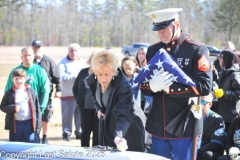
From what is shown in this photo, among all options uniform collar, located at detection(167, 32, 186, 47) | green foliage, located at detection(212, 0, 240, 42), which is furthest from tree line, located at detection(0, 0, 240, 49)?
uniform collar, located at detection(167, 32, 186, 47)

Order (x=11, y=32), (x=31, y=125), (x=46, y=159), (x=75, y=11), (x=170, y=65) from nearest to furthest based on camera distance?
(x=46, y=159) < (x=170, y=65) < (x=31, y=125) < (x=11, y=32) < (x=75, y=11)

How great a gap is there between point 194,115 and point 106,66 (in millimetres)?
768

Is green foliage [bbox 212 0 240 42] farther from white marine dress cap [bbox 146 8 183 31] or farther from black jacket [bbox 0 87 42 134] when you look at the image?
white marine dress cap [bbox 146 8 183 31]

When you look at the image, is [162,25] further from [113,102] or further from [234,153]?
[234,153]

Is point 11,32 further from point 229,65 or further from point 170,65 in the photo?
point 170,65

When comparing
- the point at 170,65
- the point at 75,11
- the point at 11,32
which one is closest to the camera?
the point at 170,65

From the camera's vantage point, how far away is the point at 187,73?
3.50 metres

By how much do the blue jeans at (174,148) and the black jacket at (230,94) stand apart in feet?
9.80

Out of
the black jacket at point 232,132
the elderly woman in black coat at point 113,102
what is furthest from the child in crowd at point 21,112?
the elderly woman in black coat at point 113,102

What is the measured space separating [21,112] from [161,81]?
3.28 metres

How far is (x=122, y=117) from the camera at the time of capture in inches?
134

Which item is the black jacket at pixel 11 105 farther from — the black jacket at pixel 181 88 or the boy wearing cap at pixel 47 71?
the black jacket at pixel 181 88

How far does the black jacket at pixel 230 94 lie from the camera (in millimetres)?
6348

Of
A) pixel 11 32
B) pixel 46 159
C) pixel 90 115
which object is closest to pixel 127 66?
pixel 90 115
